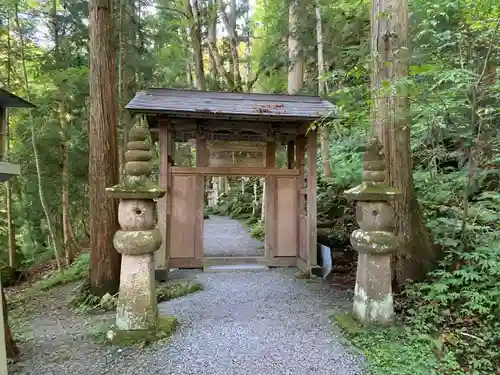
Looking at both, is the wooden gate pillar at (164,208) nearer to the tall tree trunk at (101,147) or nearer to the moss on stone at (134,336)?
the tall tree trunk at (101,147)

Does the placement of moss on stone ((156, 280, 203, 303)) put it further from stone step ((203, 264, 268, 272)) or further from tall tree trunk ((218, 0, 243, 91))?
tall tree trunk ((218, 0, 243, 91))

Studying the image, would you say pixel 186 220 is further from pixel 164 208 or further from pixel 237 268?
pixel 237 268

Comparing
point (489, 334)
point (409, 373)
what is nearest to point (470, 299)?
point (489, 334)

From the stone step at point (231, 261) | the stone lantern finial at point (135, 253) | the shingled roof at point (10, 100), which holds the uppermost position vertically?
the shingled roof at point (10, 100)

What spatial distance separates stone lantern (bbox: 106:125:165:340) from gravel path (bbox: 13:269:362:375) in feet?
0.93

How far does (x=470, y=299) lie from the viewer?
371cm

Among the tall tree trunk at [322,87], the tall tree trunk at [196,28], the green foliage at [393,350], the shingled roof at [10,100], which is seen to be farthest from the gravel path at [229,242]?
the shingled roof at [10,100]

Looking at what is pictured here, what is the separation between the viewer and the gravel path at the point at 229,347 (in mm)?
2996

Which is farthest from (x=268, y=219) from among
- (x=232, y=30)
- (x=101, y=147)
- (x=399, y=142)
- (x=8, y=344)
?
(x=232, y=30)

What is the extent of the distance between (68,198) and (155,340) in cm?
685

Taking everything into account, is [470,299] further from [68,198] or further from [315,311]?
[68,198]

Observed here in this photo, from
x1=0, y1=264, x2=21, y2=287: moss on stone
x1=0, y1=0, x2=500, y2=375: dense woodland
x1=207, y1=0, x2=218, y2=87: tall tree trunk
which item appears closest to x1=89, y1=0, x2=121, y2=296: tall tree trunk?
x1=0, y1=0, x2=500, y2=375: dense woodland

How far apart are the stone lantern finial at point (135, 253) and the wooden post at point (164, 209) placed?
234cm

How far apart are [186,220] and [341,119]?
3427 millimetres
